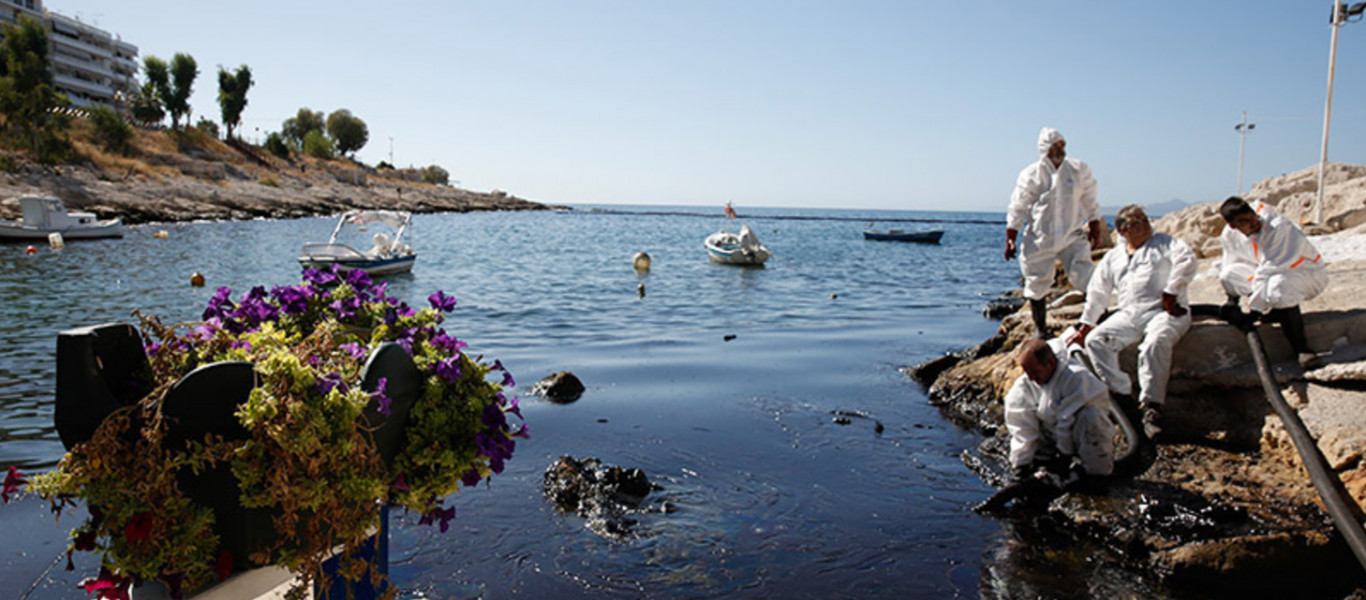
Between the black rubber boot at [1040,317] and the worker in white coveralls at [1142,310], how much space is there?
6.50ft

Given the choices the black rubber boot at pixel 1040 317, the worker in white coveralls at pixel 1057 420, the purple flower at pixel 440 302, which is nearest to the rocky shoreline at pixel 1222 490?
the worker in white coveralls at pixel 1057 420

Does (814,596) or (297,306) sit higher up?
(297,306)

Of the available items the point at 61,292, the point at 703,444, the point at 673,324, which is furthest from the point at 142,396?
Answer: the point at 61,292

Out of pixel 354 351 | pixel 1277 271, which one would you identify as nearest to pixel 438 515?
pixel 354 351

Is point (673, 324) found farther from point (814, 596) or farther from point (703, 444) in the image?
point (814, 596)

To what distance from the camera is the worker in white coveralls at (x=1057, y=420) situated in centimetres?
680

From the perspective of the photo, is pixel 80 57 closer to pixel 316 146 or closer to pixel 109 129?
pixel 316 146

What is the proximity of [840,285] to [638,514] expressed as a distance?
1034 inches

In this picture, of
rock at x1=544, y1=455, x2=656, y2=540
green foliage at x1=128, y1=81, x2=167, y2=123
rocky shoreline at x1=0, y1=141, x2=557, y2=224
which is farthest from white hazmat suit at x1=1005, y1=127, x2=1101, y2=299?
green foliage at x1=128, y1=81, x2=167, y2=123

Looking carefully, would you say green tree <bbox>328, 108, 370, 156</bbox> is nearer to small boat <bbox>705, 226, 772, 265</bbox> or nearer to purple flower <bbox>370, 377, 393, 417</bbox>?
small boat <bbox>705, 226, 772, 265</bbox>

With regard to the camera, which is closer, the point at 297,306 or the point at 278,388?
the point at 278,388

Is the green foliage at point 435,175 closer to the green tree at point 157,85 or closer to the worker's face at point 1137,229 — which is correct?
the green tree at point 157,85

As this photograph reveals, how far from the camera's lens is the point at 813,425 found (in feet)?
33.1

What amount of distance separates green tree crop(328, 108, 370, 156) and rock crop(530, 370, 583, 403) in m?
134
